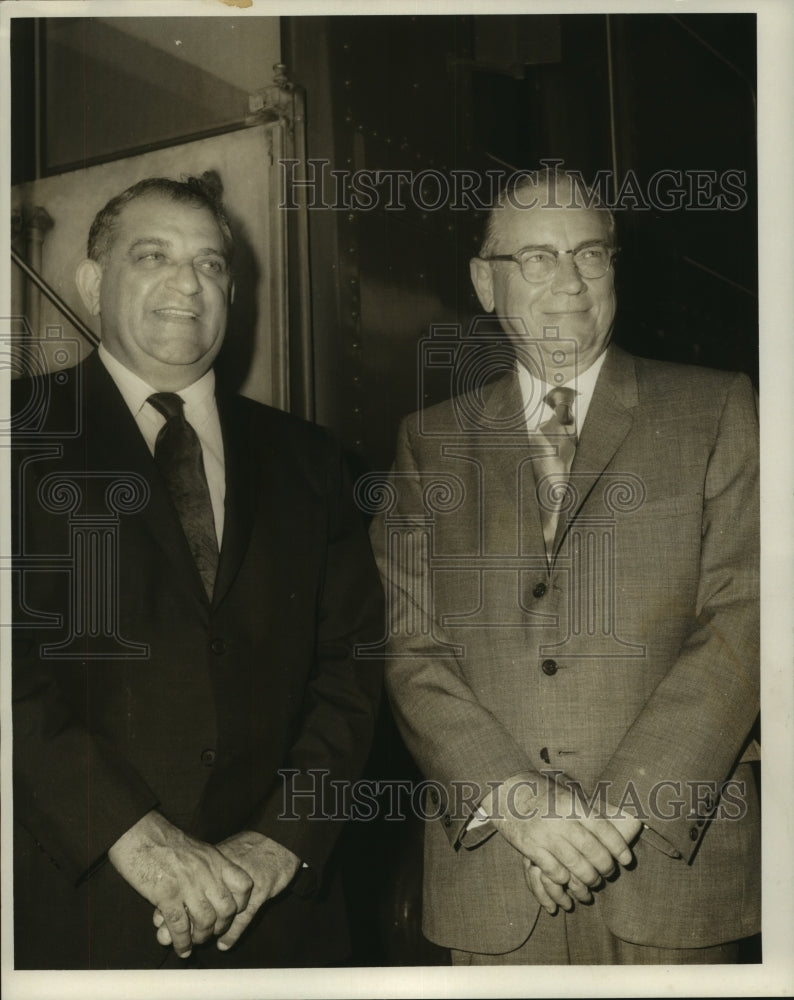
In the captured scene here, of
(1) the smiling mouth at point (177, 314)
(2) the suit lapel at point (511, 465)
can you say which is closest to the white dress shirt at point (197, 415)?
(1) the smiling mouth at point (177, 314)

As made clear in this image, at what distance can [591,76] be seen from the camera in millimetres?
2107

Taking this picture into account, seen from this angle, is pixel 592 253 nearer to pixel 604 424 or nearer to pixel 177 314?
pixel 604 424

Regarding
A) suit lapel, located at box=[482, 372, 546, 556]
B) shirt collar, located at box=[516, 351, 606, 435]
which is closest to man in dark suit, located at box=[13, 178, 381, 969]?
suit lapel, located at box=[482, 372, 546, 556]

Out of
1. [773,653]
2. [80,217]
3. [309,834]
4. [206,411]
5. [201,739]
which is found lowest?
[309,834]

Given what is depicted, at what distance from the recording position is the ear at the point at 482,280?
206 centimetres

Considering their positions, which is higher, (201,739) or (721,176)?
(721,176)

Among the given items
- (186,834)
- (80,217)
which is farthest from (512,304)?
(186,834)

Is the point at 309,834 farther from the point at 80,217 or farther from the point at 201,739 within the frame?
the point at 80,217

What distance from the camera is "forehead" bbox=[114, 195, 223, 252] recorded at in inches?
79.7

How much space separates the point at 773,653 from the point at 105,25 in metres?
1.66

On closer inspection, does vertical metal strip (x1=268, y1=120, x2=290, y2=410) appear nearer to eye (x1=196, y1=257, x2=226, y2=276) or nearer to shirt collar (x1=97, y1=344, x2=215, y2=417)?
eye (x1=196, y1=257, x2=226, y2=276)

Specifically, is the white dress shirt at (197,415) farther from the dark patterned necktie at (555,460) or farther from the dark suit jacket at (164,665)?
the dark patterned necktie at (555,460)

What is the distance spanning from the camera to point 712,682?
6.61 feet

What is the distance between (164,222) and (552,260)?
2.26ft
